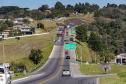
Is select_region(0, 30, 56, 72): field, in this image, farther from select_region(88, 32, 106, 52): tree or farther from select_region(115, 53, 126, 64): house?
select_region(115, 53, 126, 64): house

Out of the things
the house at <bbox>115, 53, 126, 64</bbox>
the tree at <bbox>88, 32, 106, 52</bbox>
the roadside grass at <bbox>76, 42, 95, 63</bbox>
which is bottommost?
the house at <bbox>115, 53, 126, 64</bbox>

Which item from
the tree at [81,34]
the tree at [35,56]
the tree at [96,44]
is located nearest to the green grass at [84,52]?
the tree at [96,44]

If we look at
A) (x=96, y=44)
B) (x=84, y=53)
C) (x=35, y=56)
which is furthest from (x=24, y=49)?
(x=35, y=56)

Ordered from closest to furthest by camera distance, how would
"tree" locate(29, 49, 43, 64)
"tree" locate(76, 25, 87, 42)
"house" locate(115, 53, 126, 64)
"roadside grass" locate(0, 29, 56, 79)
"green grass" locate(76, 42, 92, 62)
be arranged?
"tree" locate(29, 49, 43, 64)
"roadside grass" locate(0, 29, 56, 79)
"green grass" locate(76, 42, 92, 62)
"house" locate(115, 53, 126, 64)
"tree" locate(76, 25, 87, 42)

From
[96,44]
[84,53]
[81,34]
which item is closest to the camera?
[84,53]

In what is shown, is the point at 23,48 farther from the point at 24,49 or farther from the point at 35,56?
the point at 35,56

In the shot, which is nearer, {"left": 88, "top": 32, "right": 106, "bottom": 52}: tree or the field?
the field

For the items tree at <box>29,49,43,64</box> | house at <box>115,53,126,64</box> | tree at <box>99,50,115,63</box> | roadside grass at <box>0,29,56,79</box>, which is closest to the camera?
tree at <box>29,49,43,64</box>

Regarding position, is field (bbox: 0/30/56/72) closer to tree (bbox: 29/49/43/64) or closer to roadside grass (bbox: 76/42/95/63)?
tree (bbox: 29/49/43/64)

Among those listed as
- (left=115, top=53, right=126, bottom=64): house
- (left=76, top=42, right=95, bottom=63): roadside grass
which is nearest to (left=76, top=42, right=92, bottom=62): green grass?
(left=76, top=42, right=95, bottom=63): roadside grass

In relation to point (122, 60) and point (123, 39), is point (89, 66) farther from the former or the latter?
point (123, 39)

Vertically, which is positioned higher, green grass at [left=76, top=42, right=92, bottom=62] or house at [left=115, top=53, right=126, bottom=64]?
green grass at [left=76, top=42, right=92, bottom=62]

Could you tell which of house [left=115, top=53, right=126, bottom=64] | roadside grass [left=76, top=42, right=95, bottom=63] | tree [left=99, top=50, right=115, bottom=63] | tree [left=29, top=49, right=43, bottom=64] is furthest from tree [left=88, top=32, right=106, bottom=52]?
tree [left=29, top=49, right=43, bottom=64]
